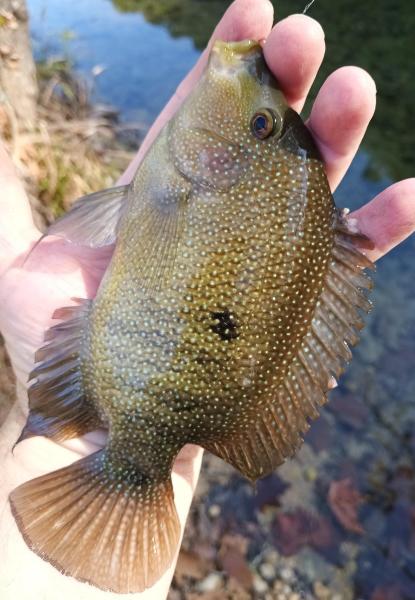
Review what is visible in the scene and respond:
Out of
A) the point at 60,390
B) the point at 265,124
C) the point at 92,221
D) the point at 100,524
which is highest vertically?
the point at 265,124

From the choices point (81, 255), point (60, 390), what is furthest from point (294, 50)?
point (60, 390)

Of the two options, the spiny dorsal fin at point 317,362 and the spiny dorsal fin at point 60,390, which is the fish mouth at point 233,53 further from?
the spiny dorsal fin at point 60,390

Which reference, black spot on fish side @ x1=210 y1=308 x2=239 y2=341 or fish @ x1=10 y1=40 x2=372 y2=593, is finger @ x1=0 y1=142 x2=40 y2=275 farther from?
black spot on fish side @ x1=210 y1=308 x2=239 y2=341

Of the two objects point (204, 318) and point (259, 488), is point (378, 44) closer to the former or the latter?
point (259, 488)

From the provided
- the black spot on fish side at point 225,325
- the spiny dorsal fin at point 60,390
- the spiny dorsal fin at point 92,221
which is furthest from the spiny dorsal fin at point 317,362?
the spiny dorsal fin at point 92,221

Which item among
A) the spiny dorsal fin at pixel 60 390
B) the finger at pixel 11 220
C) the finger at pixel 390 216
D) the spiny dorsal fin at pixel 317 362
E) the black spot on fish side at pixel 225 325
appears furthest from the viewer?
the finger at pixel 11 220

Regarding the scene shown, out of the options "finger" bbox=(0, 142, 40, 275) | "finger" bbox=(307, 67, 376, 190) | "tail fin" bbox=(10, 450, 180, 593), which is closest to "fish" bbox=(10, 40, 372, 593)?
"tail fin" bbox=(10, 450, 180, 593)

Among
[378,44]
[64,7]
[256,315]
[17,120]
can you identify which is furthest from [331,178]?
[64,7]

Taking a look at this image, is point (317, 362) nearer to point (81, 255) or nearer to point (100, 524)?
point (100, 524)
